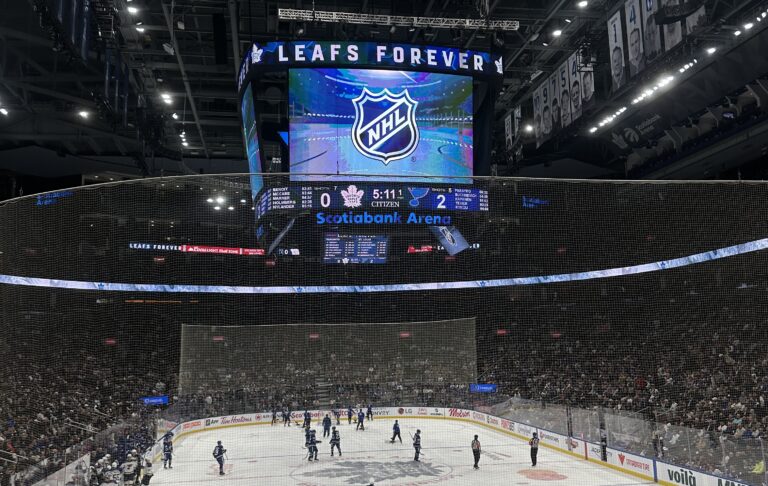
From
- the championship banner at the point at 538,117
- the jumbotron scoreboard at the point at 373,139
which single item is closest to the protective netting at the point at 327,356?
the jumbotron scoreboard at the point at 373,139

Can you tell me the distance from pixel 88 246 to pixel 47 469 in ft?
17.2

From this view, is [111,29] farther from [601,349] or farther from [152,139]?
[601,349]

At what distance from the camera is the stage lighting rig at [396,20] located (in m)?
12.0

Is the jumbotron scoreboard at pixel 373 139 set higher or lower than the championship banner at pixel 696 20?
lower

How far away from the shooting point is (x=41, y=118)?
789 inches

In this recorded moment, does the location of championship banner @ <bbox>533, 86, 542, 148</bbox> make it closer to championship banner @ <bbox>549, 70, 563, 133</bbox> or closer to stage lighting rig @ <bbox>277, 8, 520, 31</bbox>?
championship banner @ <bbox>549, 70, 563, 133</bbox>

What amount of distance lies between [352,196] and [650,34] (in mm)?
6594

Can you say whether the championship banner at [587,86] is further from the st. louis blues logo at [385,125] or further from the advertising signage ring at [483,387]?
the advertising signage ring at [483,387]

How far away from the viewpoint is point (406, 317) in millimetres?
14891

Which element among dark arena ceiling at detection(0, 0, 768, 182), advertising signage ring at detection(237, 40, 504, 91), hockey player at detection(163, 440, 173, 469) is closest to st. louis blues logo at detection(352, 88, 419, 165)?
advertising signage ring at detection(237, 40, 504, 91)

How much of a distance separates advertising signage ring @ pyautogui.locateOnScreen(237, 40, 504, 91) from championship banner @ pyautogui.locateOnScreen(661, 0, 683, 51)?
303 cm

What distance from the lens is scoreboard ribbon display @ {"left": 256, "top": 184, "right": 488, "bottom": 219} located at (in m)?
10.2

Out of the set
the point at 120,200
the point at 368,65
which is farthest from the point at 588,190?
the point at 120,200

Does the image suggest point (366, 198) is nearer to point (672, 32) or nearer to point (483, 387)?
point (672, 32)
